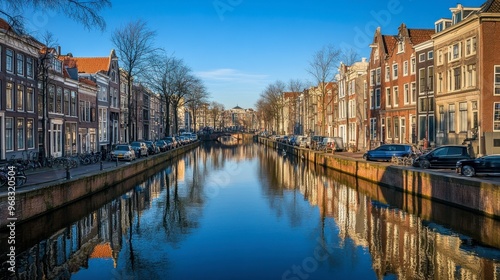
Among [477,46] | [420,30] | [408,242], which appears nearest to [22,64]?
[408,242]

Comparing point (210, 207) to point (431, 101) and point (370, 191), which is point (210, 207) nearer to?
point (370, 191)

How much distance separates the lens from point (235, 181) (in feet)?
120

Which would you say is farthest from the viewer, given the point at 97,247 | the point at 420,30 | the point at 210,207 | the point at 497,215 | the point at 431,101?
the point at 420,30

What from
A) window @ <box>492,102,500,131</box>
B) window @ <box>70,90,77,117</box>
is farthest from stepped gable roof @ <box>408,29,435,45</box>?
window @ <box>70,90,77,117</box>

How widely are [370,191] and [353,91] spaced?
42.8 m

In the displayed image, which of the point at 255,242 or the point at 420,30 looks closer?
the point at 255,242

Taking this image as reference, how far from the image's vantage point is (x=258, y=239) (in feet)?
55.4

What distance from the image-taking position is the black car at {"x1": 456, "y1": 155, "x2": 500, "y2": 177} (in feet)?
73.8

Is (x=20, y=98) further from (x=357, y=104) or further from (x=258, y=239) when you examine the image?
(x=357, y=104)

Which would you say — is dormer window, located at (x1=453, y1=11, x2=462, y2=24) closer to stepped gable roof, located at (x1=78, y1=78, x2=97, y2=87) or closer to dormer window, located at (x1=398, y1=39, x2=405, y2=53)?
dormer window, located at (x1=398, y1=39, x2=405, y2=53)

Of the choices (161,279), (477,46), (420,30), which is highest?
(420,30)

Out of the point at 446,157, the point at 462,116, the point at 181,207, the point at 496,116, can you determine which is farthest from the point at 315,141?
the point at 181,207

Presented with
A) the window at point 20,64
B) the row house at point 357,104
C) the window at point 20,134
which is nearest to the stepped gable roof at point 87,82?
the window at point 20,64

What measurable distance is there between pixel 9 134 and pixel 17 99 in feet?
9.95
